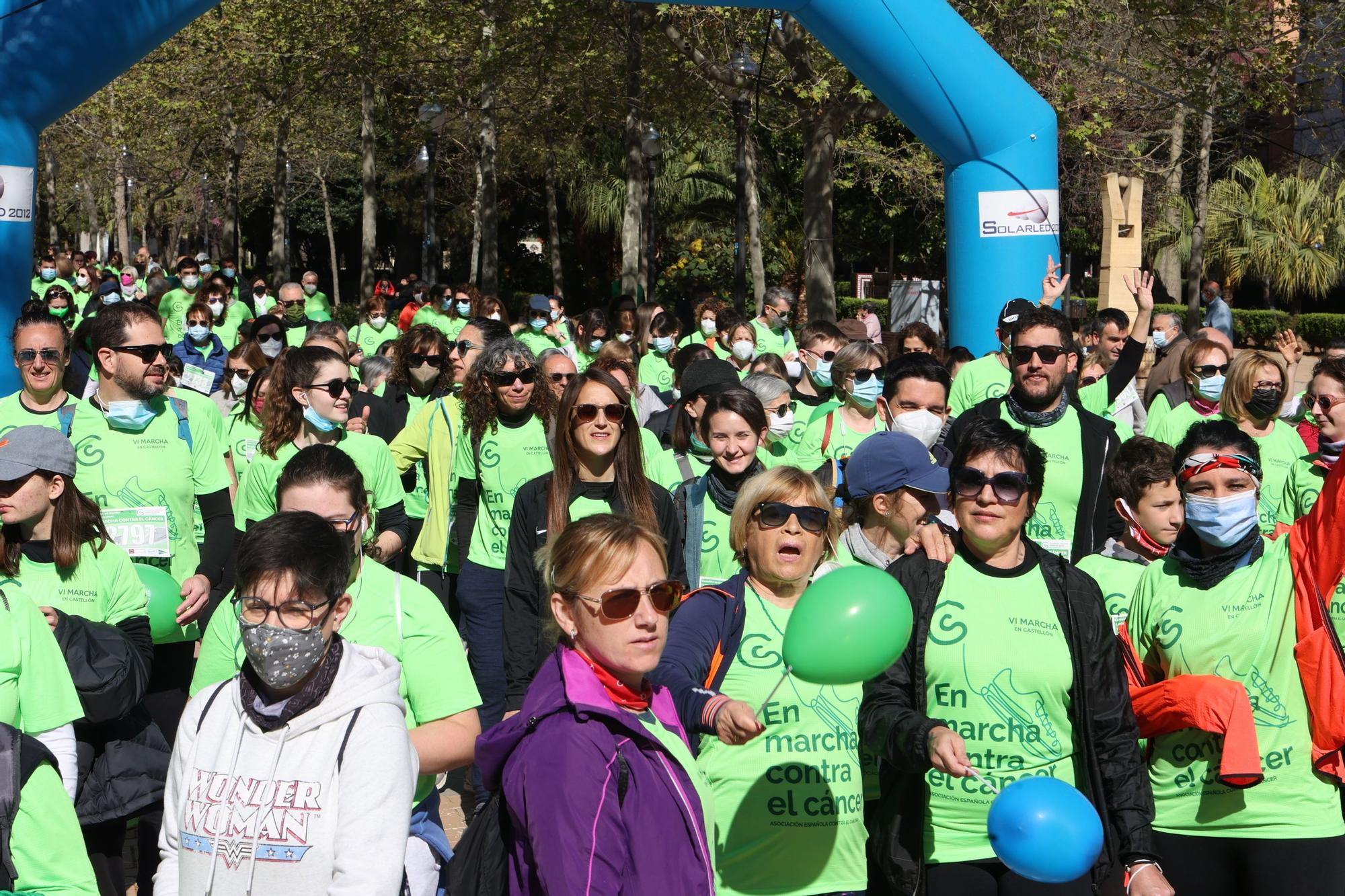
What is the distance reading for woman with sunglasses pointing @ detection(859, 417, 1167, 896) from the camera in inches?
156

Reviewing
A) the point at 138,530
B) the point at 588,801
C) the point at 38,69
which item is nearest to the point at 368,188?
the point at 38,69

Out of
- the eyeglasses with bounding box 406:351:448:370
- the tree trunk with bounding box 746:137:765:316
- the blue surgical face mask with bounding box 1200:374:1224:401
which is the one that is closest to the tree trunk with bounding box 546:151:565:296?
the tree trunk with bounding box 746:137:765:316

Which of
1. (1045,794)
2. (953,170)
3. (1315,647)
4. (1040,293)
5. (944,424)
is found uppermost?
(953,170)

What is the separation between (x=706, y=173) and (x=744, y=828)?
3875 centimetres

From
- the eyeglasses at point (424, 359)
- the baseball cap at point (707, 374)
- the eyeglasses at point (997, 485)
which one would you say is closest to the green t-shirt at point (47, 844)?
the eyeglasses at point (997, 485)

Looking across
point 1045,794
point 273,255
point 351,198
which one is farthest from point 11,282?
point 351,198

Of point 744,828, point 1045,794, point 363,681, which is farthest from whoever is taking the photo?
point 744,828

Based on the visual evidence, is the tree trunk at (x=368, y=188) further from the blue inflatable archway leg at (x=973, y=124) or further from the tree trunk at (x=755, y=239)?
the blue inflatable archway leg at (x=973, y=124)

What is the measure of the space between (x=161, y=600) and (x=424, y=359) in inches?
171

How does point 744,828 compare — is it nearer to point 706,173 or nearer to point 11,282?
point 11,282

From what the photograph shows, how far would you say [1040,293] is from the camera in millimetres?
11844

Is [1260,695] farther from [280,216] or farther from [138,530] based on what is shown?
[280,216]

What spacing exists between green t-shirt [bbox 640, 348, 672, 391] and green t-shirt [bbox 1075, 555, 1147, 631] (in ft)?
23.9

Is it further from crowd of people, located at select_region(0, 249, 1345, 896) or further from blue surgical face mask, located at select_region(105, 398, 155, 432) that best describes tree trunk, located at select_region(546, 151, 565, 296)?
blue surgical face mask, located at select_region(105, 398, 155, 432)
